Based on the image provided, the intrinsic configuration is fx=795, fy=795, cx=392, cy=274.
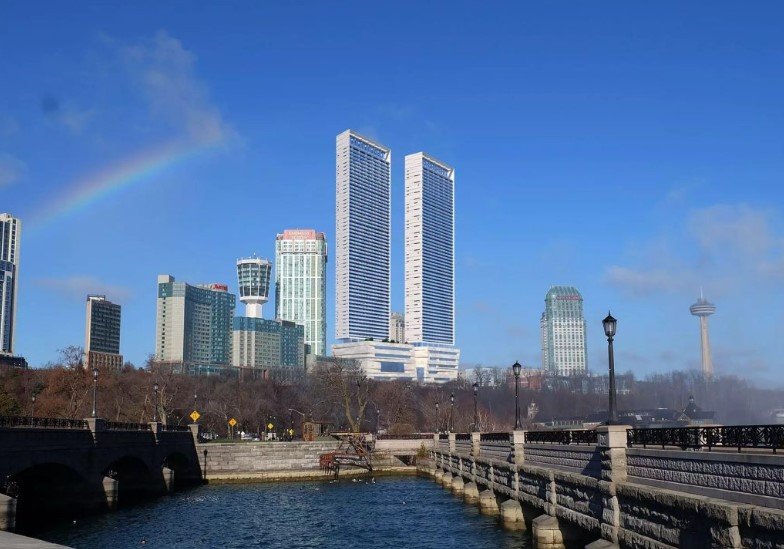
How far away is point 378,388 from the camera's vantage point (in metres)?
188

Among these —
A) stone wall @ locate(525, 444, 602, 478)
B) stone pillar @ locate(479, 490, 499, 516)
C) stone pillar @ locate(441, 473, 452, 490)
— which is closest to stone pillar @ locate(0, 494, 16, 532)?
stone wall @ locate(525, 444, 602, 478)

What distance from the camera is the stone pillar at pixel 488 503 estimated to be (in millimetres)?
51750

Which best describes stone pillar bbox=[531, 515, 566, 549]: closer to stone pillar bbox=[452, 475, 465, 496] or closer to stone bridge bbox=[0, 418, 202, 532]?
stone bridge bbox=[0, 418, 202, 532]

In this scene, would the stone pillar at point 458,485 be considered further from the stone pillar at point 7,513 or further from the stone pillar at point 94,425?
the stone pillar at point 7,513

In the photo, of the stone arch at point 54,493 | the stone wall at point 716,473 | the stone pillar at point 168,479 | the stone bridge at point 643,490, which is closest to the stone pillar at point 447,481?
the stone pillar at point 168,479

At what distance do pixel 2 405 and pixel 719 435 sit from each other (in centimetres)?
8036

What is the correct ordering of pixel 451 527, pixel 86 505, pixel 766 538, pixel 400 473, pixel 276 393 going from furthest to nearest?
pixel 276 393 < pixel 400 473 < pixel 86 505 < pixel 451 527 < pixel 766 538

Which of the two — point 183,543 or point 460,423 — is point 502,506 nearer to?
point 183,543

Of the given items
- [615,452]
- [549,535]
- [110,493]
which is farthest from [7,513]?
[615,452]

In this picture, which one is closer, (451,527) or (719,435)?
(719,435)

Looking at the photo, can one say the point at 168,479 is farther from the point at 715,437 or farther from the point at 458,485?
the point at 715,437

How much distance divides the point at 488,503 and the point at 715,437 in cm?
3212

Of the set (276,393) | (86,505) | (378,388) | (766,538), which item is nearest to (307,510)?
(86,505)

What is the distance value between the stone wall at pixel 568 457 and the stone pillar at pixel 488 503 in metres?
9.38
